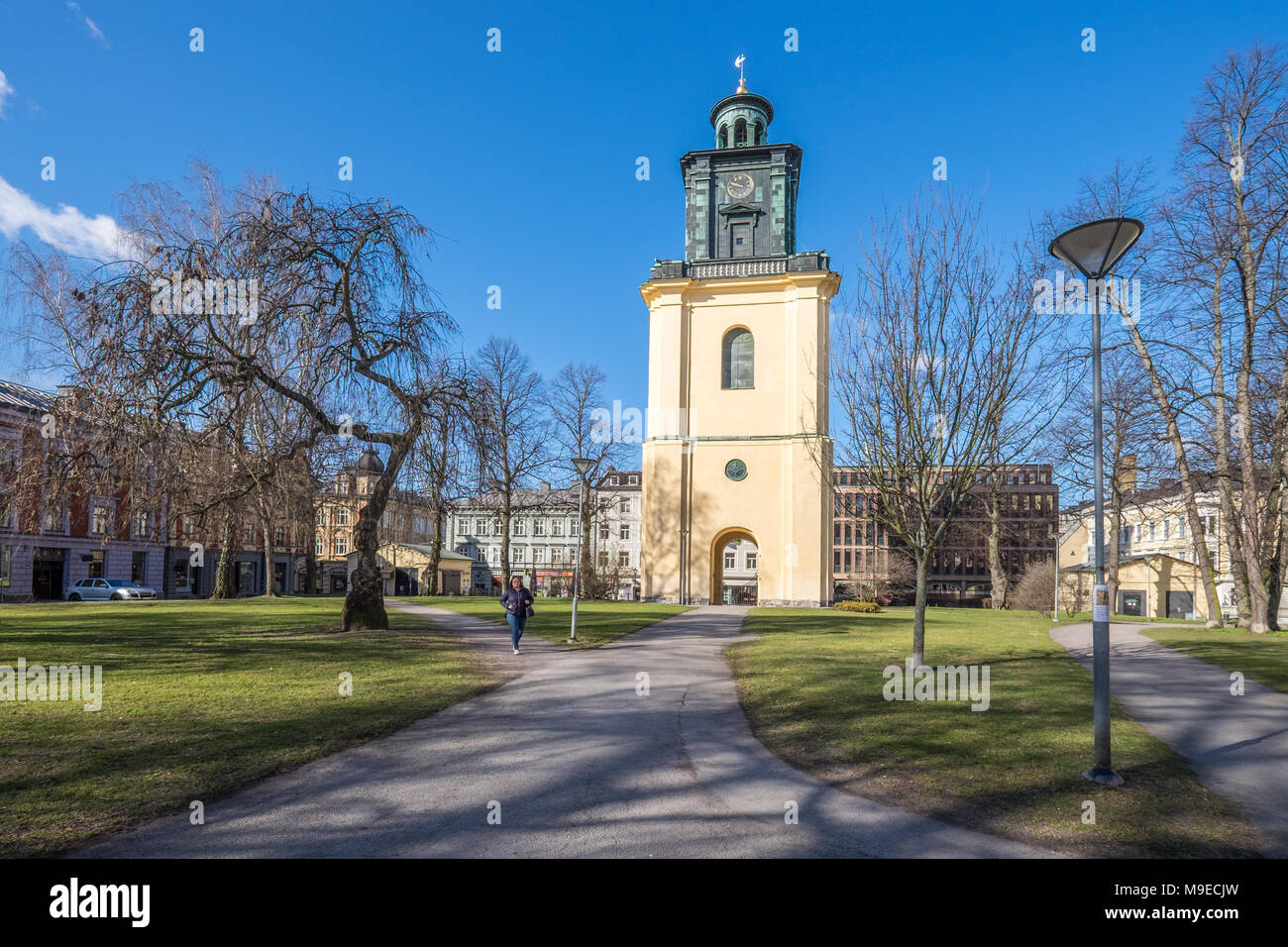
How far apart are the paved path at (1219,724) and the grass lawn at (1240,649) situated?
41 centimetres

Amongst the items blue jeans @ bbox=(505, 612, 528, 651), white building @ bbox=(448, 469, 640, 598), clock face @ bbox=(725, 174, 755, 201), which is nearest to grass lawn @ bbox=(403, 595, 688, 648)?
blue jeans @ bbox=(505, 612, 528, 651)

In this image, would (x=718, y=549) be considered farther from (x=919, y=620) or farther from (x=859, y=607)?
(x=919, y=620)

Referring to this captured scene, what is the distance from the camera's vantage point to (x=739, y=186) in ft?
130

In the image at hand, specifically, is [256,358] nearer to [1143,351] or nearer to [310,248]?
[310,248]

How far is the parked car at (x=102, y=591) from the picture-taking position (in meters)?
41.5

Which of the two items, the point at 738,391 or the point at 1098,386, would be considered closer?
the point at 1098,386

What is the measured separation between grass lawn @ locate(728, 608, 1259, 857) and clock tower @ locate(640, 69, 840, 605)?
74.2ft

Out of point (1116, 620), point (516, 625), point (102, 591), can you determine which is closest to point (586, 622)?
point (516, 625)

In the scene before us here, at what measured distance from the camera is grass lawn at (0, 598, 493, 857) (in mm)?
5348

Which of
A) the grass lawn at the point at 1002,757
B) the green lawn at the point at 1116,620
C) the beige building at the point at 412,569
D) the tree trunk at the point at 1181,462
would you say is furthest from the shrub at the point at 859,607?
the beige building at the point at 412,569

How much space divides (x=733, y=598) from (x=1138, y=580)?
37.8 meters

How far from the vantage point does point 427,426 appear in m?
15.7

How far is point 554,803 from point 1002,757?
14.7 ft
